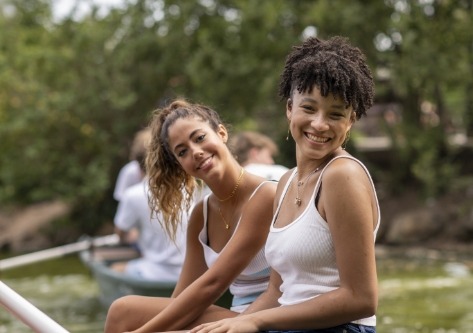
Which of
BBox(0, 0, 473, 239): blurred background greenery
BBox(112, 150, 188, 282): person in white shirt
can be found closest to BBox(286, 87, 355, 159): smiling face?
BBox(112, 150, 188, 282): person in white shirt

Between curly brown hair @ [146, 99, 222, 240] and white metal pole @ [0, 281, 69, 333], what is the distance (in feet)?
2.58

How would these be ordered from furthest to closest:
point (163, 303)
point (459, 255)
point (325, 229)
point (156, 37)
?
point (156, 37) < point (459, 255) < point (163, 303) < point (325, 229)

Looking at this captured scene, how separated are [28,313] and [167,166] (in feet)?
2.93

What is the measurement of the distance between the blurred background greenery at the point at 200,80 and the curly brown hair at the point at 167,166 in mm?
10978

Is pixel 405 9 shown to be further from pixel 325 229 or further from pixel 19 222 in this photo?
pixel 325 229

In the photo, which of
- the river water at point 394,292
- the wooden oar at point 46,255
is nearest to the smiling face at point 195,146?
the river water at point 394,292

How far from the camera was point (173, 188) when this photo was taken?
126 inches

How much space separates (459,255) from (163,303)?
35.4ft

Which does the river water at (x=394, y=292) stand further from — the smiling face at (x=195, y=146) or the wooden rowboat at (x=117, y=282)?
the smiling face at (x=195, y=146)

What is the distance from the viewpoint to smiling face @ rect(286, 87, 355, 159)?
8.31 ft

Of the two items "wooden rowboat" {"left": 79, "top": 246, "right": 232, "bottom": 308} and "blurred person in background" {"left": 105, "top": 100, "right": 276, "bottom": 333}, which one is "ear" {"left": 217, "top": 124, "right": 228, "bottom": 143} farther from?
"wooden rowboat" {"left": 79, "top": 246, "right": 232, "bottom": 308}

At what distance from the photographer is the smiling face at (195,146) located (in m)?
3.05

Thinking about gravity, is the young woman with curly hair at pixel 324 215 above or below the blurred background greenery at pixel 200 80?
below

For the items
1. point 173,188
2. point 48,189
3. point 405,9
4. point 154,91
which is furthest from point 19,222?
point 173,188
